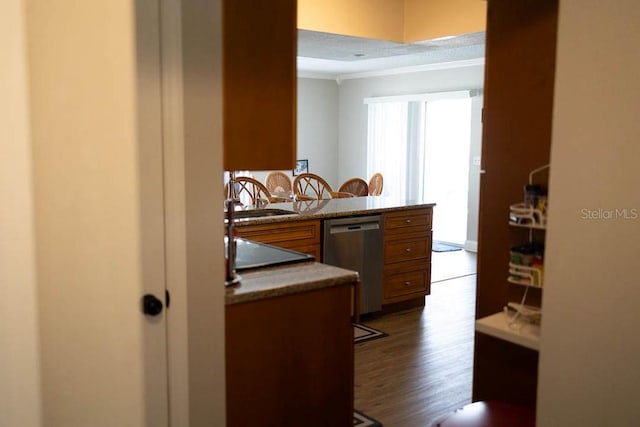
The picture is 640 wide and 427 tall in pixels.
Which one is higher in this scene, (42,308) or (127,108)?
(127,108)

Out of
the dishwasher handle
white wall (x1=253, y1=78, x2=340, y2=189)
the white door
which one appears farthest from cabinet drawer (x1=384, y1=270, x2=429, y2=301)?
white wall (x1=253, y1=78, x2=340, y2=189)

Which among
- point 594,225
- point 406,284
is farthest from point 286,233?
point 594,225

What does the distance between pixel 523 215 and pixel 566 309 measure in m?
0.52

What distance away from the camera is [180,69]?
1.74 metres

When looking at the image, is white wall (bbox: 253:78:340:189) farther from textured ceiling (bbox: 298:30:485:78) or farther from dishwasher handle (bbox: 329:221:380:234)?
dishwasher handle (bbox: 329:221:380:234)

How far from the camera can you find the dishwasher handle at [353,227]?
4.32 m

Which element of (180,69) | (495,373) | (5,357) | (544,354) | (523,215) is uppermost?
Result: (180,69)

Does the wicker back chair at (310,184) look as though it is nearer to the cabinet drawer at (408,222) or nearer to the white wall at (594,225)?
the cabinet drawer at (408,222)

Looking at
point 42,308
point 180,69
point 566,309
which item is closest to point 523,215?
point 566,309

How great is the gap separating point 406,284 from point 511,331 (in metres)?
2.96

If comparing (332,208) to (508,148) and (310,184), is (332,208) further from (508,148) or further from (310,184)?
(508,148)

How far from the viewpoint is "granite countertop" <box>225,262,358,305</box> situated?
203cm

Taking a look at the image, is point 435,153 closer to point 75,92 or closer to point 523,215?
point 523,215

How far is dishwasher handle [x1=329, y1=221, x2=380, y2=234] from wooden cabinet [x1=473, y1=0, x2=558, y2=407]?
207 cm
